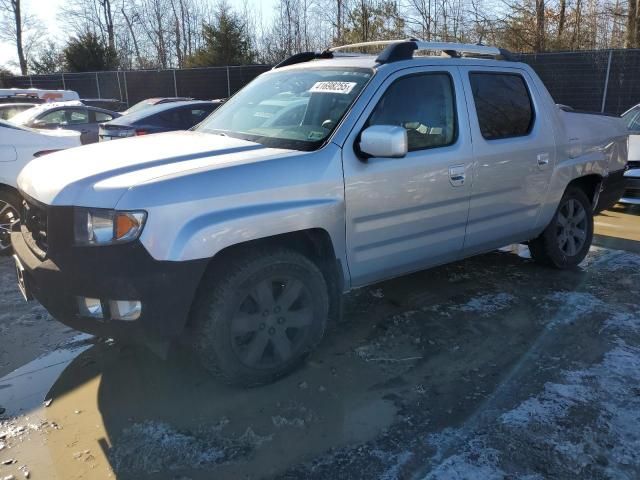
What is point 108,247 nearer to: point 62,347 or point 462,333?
point 62,347

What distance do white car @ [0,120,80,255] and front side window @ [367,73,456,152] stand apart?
421cm

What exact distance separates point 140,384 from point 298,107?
209cm

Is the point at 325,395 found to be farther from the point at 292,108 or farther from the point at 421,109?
the point at 421,109

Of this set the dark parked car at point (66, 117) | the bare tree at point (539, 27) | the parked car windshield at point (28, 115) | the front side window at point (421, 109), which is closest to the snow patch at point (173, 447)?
the front side window at point (421, 109)

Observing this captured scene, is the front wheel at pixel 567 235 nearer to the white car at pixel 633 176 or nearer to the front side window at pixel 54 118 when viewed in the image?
the white car at pixel 633 176

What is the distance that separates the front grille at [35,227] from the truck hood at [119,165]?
91 mm

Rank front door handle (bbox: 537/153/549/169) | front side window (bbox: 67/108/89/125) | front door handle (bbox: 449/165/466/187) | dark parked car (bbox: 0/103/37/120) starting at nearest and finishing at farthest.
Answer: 1. front door handle (bbox: 449/165/466/187)
2. front door handle (bbox: 537/153/549/169)
3. dark parked car (bbox: 0/103/37/120)
4. front side window (bbox: 67/108/89/125)

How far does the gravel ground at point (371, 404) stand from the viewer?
2.67m

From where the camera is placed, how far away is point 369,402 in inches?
125

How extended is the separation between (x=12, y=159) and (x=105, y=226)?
13.5ft

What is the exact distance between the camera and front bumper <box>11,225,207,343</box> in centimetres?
270

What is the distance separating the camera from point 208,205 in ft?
9.27

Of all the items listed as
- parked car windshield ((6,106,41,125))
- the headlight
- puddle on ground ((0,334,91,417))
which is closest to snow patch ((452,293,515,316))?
the headlight

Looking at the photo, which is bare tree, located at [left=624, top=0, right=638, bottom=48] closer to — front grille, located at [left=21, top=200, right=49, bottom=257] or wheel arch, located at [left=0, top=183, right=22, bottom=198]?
wheel arch, located at [left=0, top=183, right=22, bottom=198]
